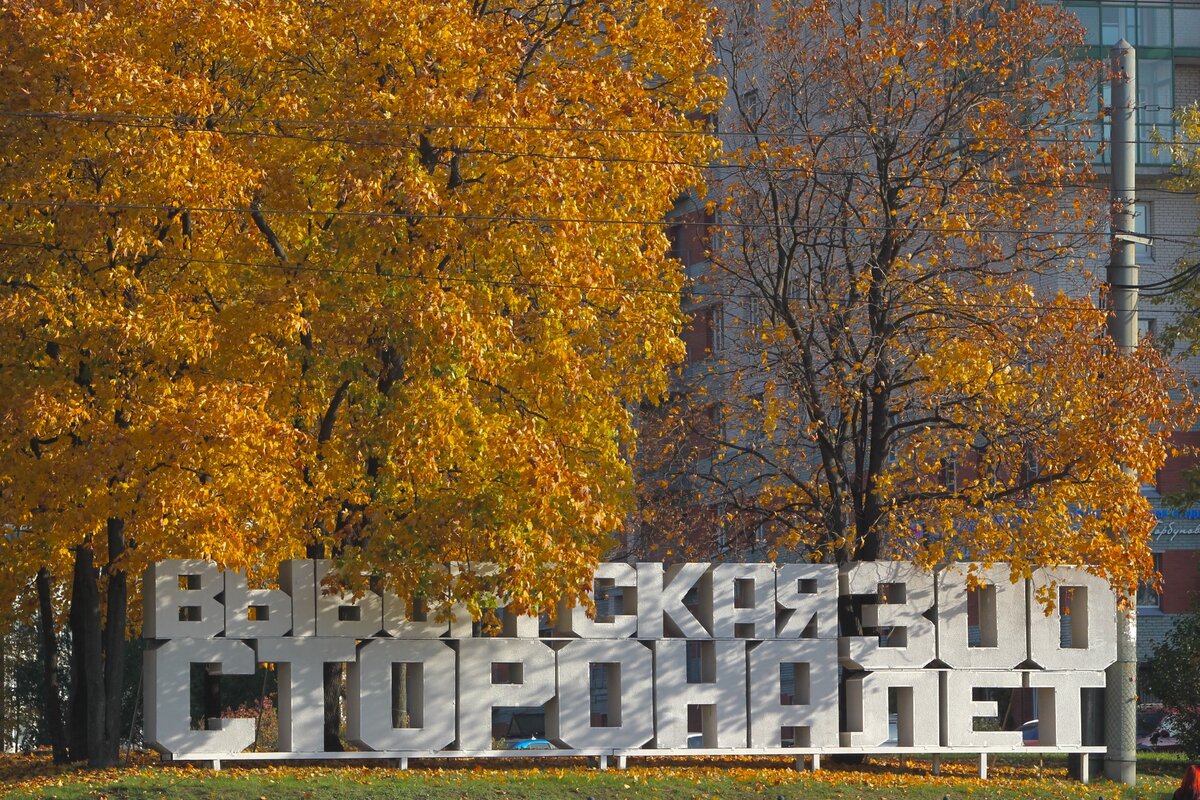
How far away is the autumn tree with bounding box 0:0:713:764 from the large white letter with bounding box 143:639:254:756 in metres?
1.18

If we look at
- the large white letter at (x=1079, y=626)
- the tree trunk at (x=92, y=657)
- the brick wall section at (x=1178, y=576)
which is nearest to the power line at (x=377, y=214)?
the large white letter at (x=1079, y=626)

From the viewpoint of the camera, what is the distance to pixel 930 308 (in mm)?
24719

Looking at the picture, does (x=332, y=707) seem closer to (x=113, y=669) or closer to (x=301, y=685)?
(x=301, y=685)

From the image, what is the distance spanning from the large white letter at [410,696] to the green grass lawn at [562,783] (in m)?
0.43

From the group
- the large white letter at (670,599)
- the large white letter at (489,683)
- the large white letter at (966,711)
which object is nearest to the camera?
the large white letter at (489,683)

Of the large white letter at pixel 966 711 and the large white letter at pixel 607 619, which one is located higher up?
the large white letter at pixel 607 619

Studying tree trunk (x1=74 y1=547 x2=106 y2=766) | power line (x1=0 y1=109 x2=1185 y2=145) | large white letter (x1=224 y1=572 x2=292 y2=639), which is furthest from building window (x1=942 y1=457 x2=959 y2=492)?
tree trunk (x1=74 y1=547 x2=106 y2=766)

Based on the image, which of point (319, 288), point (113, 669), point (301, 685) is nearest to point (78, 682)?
point (113, 669)

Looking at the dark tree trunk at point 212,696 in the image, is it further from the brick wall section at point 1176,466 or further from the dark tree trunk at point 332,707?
the brick wall section at point 1176,466

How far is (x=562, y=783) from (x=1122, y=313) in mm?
10553

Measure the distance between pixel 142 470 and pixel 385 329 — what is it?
3448 mm

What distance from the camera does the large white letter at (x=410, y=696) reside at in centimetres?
2166

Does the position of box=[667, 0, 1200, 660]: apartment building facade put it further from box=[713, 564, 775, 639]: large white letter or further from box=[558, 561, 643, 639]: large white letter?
box=[558, 561, 643, 639]: large white letter

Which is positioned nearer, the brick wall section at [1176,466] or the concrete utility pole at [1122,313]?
the concrete utility pole at [1122,313]
